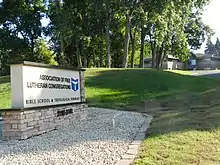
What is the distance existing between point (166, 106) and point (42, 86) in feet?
17.0

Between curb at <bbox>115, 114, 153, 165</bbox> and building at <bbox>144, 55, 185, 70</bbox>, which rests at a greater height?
building at <bbox>144, 55, 185, 70</bbox>

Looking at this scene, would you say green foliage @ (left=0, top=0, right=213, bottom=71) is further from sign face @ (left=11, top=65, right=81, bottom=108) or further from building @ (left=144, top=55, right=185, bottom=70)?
building @ (left=144, top=55, right=185, bottom=70)

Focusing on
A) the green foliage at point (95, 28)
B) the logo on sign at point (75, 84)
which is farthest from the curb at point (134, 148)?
the green foliage at point (95, 28)

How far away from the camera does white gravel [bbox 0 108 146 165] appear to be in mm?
5055

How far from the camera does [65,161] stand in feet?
16.3

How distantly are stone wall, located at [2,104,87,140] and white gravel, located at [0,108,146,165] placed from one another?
0.59ft

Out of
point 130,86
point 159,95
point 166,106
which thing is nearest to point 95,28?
point 130,86

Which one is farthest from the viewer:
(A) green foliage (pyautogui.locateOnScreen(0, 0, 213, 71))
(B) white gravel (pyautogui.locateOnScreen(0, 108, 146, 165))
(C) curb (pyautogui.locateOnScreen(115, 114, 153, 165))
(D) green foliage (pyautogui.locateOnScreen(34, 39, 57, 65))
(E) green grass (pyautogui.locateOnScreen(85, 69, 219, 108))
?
(D) green foliage (pyautogui.locateOnScreen(34, 39, 57, 65))

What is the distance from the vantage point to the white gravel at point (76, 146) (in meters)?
5.05

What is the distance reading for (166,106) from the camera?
11.2 metres

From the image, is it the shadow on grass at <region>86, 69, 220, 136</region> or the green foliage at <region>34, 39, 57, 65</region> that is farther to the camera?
the green foliage at <region>34, 39, 57, 65</region>

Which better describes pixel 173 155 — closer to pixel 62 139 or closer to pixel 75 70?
pixel 62 139

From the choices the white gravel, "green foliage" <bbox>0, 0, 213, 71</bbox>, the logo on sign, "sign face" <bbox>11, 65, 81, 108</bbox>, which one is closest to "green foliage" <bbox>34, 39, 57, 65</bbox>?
"green foliage" <bbox>0, 0, 213, 71</bbox>

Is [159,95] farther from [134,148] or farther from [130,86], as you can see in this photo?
[134,148]
